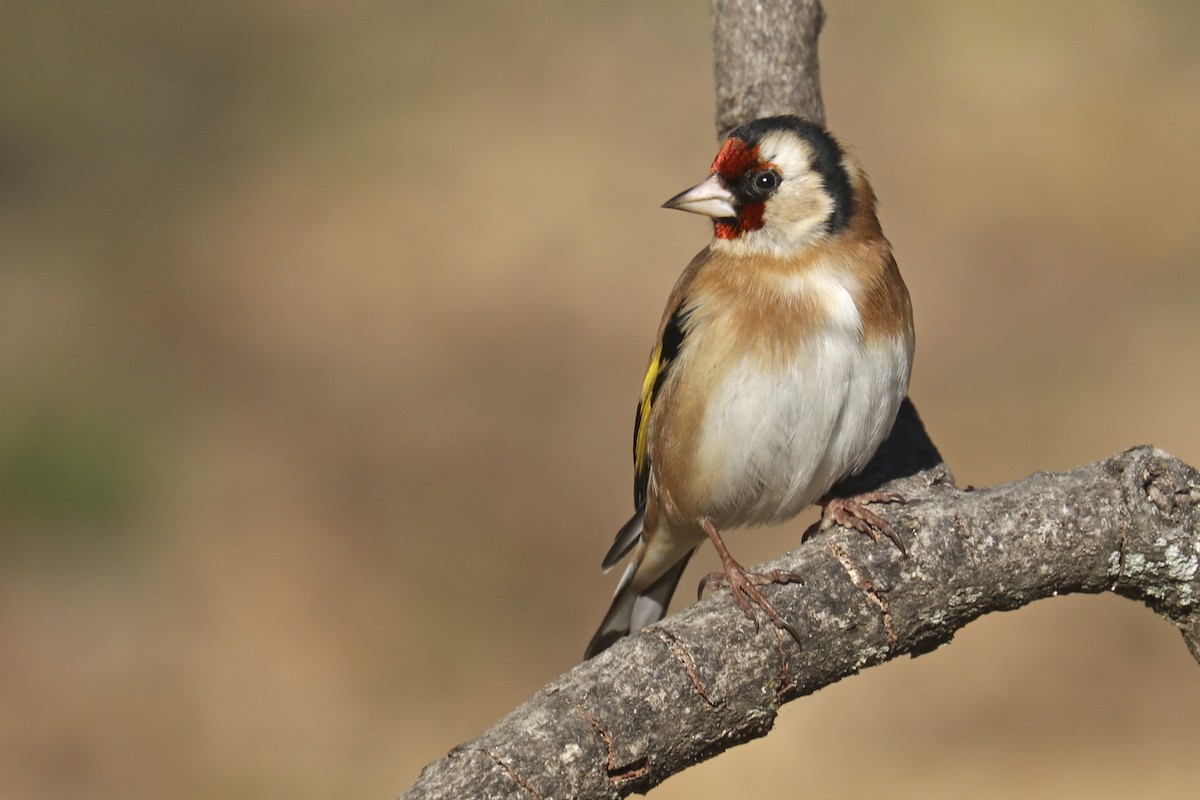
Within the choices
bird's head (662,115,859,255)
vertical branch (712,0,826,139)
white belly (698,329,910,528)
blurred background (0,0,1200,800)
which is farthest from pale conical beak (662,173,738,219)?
blurred background (0,0,1200,800)

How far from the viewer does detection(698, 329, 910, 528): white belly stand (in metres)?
4.03

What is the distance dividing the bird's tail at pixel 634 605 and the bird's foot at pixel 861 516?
829 millimetres

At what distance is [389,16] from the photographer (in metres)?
12.8

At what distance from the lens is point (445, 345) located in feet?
32.9

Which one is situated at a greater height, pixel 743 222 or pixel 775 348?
pixel 743 222

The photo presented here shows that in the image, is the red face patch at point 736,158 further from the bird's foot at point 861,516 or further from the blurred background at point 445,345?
the blurred background at point 445,345

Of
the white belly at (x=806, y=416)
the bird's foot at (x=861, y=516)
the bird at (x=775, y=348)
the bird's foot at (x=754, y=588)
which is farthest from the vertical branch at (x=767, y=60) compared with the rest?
the bird's foot at (x=754, y=588)

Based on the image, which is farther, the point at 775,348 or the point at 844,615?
the point at 775,348

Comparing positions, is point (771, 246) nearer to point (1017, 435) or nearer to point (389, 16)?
point (1017, 435)

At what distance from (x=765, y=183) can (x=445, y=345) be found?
19.4 feet

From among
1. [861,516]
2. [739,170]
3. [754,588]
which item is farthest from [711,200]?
[754,588]

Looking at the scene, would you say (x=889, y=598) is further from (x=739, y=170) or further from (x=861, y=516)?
(x=739, y=170)

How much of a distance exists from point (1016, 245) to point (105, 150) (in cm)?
777

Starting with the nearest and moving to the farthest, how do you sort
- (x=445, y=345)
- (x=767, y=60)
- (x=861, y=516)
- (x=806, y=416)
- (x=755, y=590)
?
(x=755, y=590), (x=861, y=516), (x=806, y=416), (x=767, y=60), (x=445, y=345)
